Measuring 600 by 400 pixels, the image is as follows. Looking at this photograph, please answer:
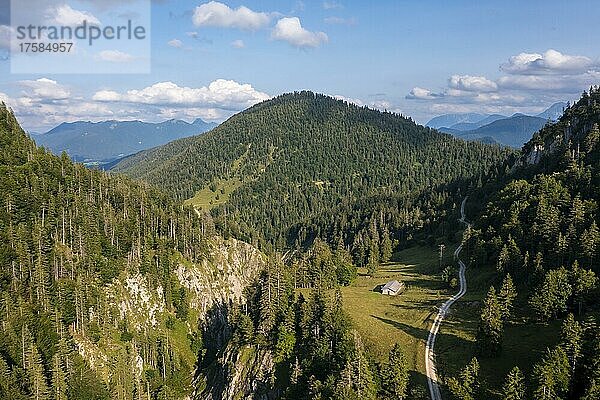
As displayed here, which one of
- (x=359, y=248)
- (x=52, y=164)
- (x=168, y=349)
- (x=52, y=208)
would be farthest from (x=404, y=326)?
(x=52, y=164)

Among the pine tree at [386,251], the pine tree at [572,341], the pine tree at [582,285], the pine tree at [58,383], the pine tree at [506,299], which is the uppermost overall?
the pine tree at [582,285]

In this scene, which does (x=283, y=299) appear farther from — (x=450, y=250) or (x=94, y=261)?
(x=450, y=250)

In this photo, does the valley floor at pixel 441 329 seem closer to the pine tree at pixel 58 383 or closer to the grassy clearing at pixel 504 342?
the grassy clearing at pixel 504 342

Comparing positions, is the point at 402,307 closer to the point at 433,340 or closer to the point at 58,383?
the point at 433,340

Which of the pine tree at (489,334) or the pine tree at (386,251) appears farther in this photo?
the pine tree at (386,251)

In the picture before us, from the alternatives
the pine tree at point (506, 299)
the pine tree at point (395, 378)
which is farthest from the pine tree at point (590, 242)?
the pine tree at point (395, 378)

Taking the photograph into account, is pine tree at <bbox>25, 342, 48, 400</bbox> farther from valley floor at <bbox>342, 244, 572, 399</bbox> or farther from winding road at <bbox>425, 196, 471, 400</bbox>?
winding road at <bbox>425, 196, 471, 400</bbox>

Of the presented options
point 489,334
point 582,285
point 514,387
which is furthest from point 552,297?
point 514,387

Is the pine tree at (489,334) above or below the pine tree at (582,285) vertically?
below
